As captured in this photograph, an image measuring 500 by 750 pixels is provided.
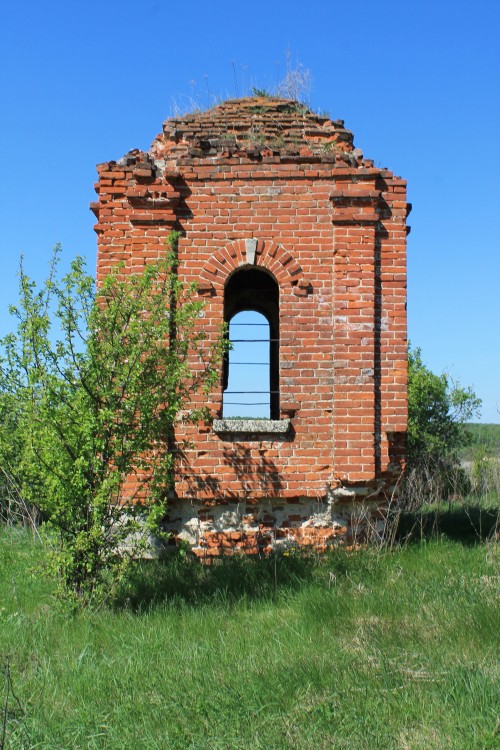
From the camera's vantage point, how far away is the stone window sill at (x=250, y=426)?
298 inches

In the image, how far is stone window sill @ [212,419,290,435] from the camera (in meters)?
7.57

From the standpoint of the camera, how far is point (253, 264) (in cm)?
788

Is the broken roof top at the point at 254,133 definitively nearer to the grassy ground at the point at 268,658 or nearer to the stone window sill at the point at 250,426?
the stone window sill at the point at 250,426

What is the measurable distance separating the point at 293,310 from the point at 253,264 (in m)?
0.67

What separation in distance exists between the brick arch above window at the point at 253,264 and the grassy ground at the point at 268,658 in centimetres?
292

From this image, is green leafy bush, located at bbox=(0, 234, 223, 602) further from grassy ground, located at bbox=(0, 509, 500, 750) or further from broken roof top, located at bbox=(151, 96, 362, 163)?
broken roof top, located at bbox=(151, 96, 362, 163)

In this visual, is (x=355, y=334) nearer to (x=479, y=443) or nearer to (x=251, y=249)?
(x=251, y=249)

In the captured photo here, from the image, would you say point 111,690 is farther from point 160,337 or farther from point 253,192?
point 253,192

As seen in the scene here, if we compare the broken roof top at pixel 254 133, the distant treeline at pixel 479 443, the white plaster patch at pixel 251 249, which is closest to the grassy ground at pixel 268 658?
the white plaster patch at pixel 251 249

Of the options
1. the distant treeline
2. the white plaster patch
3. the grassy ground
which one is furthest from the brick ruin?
the distant treeline

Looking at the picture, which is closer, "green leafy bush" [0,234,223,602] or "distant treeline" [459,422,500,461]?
"green leafy bush" [0,234,223,602]

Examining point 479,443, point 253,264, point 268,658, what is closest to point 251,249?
point 253,264

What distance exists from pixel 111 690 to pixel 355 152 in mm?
6215

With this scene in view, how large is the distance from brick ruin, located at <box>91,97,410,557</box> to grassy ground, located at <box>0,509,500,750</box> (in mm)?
686
